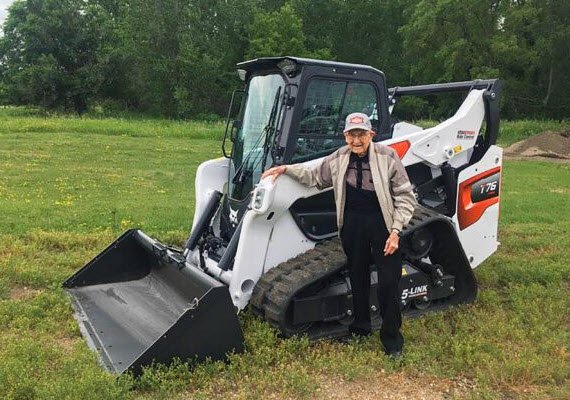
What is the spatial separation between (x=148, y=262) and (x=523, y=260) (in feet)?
15.7

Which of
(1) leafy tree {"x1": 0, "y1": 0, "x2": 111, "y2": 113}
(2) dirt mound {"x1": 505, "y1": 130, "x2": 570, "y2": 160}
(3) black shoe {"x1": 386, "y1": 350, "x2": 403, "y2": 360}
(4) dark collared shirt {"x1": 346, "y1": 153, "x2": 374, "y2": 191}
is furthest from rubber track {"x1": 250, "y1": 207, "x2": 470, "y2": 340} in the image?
(1) leafy tree {"x1": 0, "y1": 0, "x2": 111, "y2": 113}

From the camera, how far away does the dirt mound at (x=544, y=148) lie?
2394 centimetres

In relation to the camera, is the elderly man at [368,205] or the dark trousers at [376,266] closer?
the elderly man at [368,205]

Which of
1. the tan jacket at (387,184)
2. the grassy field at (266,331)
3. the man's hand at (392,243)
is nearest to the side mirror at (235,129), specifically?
the tan jacket at (387,184)

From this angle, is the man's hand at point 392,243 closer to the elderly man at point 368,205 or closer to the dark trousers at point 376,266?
the elderly man at point 368,205

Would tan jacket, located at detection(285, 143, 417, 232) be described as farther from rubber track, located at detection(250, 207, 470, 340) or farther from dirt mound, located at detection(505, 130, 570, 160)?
dirt mound, located at detection(505, 130, 570, 160)

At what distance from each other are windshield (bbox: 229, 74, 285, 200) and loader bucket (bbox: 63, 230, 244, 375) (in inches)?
37.1

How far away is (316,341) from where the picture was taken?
5.12 m

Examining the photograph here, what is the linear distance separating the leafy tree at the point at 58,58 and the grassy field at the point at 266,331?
37.0 meters

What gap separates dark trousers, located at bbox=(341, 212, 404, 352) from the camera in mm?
4785

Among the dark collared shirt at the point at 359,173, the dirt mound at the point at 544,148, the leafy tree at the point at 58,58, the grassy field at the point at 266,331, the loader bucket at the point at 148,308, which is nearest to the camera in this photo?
→ the grassy field at the point at 266,331

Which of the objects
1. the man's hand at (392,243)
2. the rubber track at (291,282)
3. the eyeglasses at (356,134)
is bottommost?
the rubber track at (291,282)

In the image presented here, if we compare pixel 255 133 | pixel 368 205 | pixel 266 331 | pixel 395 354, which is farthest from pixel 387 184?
pixel 255 133

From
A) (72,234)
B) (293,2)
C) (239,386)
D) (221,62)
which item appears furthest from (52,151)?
(293,2)
